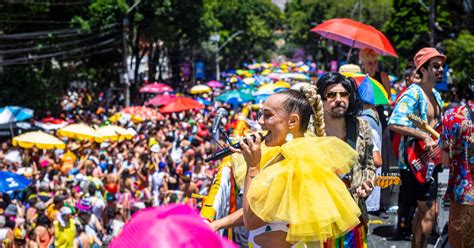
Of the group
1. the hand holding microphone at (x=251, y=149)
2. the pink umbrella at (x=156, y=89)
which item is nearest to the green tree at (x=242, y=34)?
the pink umbrella at (x=156, y=89)

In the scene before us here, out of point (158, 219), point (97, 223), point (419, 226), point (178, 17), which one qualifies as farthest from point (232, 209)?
point (178, 17)

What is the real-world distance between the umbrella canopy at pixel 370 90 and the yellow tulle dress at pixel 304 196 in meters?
3.01

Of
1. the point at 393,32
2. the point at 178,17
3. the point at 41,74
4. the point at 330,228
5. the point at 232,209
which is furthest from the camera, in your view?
the point at 393,32

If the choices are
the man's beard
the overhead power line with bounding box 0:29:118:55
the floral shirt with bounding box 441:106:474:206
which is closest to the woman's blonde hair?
the man's beard

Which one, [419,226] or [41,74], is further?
[41,74]

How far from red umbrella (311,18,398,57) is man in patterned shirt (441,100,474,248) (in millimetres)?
3642

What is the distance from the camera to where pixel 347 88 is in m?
5.00

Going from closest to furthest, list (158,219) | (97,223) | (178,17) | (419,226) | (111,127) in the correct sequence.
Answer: (158,219)
(419,226)
(97,223)
(111,127)
(178,17)

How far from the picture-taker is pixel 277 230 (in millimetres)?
3744

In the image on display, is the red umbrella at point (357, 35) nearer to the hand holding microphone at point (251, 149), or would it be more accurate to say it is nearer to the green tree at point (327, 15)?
the hand holding microphone at point (251, 149)

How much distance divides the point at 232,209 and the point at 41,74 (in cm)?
3172

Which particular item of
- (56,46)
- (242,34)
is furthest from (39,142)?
(242,34)

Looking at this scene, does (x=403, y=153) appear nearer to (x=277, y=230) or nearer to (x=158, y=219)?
(x=277, y=230)

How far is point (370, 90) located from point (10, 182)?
619 centimetres
